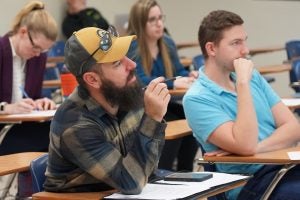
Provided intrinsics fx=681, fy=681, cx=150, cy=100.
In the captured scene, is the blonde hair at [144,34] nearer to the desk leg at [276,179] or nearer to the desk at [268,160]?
the desk at [268,160]

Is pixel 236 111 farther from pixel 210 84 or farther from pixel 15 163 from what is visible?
pixel 15 163

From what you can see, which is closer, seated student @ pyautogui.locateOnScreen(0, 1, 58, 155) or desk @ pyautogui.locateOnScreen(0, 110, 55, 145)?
desk @ pyautogui.locateOnScreen(0, 110, 55, 145)

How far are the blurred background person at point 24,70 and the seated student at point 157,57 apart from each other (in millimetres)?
815

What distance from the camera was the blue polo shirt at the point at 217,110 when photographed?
288 cm

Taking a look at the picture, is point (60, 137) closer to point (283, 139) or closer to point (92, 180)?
point (92, 180)

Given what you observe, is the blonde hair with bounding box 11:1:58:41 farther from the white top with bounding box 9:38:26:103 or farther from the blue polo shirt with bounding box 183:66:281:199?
the blue polo shirt with bounding box 183:66:281:199

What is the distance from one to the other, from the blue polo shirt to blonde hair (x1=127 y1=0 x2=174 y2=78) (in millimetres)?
1797

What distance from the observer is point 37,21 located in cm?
400

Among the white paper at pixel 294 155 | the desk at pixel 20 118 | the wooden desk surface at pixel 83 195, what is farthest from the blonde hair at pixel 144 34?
the wooden desk surface at pixel 83 195

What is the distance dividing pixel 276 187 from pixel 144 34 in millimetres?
2489

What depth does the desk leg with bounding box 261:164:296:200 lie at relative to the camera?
2.59 m

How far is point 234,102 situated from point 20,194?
103cm

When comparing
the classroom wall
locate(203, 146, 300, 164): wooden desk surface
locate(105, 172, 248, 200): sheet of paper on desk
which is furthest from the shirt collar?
the classroom wall

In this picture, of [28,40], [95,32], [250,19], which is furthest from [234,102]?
[250,19]
